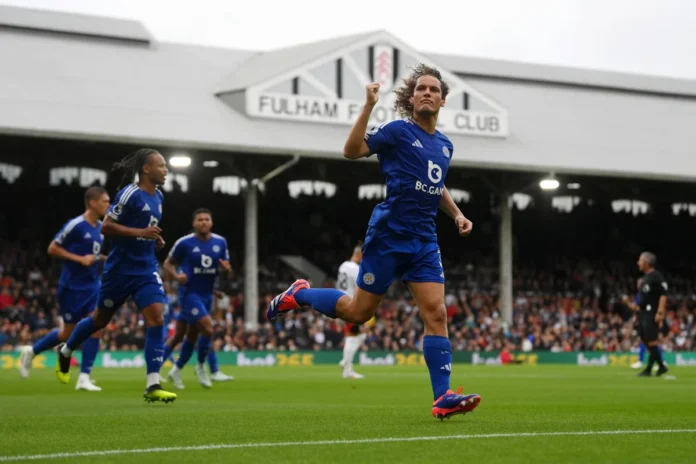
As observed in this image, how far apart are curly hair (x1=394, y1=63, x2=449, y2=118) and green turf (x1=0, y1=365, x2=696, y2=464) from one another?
2454mm

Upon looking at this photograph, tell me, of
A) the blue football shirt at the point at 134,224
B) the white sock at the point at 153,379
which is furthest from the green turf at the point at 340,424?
the blue football shirt at the point at 134,224

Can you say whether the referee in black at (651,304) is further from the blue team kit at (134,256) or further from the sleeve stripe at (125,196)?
the sleeve stripe at (125,196)

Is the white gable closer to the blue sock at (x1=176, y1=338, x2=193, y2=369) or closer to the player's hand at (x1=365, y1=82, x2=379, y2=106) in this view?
the blue sock at (x1=176, y1=338, x2=193, y2=369)

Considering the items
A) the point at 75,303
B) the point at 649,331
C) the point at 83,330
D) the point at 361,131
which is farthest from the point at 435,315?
the point at 649,331

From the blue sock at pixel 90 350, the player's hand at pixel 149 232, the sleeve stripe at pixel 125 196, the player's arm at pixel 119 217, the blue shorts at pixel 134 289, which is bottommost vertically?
the blue sock at pixel 90 350

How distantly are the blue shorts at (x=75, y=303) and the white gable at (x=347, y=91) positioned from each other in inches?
837

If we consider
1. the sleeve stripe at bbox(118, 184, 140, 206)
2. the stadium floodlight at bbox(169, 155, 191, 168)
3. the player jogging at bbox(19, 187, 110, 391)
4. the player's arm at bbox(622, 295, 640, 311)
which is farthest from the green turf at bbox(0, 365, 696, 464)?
the stadium floodlight at bbox(169, 155, 191, 168)

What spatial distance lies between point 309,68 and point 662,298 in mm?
19062

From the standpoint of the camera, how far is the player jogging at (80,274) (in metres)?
14.7

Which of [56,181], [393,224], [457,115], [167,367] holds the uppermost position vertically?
[457,115]

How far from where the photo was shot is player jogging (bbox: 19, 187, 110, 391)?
1466 centimetres

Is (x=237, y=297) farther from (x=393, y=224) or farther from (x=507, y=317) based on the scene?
(x=393, y=224)

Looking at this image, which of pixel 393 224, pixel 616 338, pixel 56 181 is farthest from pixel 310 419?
pixel 616 338

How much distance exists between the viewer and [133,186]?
38.2 ft
